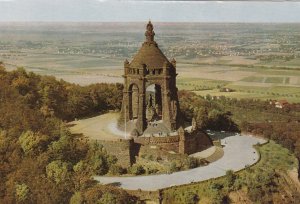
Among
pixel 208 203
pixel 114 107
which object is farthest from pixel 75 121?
pixel 208 203

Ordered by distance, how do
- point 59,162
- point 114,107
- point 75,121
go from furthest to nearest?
point 114,107, point 75,121, point 59,162

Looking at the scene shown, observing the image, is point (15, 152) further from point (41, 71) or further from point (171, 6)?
point (41, 71)

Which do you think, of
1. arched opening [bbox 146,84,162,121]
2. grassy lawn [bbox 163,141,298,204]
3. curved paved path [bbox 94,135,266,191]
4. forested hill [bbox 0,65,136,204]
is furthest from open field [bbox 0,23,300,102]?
grassy lawn [bbox 163,141,298,204]

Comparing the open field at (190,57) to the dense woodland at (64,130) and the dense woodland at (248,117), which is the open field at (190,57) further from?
the dense woodland at (64,130)

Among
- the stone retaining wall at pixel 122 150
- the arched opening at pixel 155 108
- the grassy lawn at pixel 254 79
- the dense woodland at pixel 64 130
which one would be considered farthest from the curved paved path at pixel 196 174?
the grassy lawn at pixel 254 79

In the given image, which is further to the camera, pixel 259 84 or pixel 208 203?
pixel 259 84

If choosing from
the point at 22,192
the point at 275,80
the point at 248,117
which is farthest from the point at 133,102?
the point at 275,80
